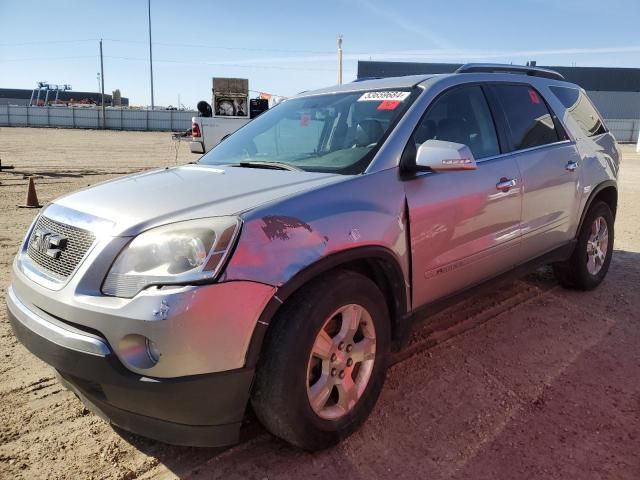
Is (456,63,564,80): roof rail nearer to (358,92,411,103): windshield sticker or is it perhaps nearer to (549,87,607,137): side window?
(549,87,607,137): side window

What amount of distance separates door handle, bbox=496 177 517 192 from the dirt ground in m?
1.09

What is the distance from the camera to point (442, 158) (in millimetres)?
2797

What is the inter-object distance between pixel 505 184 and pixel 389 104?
96cm

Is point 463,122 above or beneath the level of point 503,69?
beneath

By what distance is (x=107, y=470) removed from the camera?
241 centimetres

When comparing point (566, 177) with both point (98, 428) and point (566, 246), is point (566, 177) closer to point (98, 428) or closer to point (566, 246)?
point (566, 246)

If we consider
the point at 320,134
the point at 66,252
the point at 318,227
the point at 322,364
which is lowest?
the point at 322,364

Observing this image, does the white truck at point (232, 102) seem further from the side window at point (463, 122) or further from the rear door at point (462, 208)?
the rear door at point (462, 208)

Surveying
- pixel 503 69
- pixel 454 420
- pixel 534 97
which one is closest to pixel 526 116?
pixel 534 97

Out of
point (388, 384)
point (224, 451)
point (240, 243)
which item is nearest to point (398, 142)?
point (240, 243)

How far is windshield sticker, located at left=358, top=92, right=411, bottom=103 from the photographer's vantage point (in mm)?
3254

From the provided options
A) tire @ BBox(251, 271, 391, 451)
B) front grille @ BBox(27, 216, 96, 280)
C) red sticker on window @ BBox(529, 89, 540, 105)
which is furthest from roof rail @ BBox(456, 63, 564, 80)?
front grille @ BBox(27, 216, 96, 280)

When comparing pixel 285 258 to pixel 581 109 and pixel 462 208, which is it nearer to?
pixel 462 208

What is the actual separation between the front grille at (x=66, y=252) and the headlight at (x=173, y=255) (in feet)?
0.83
